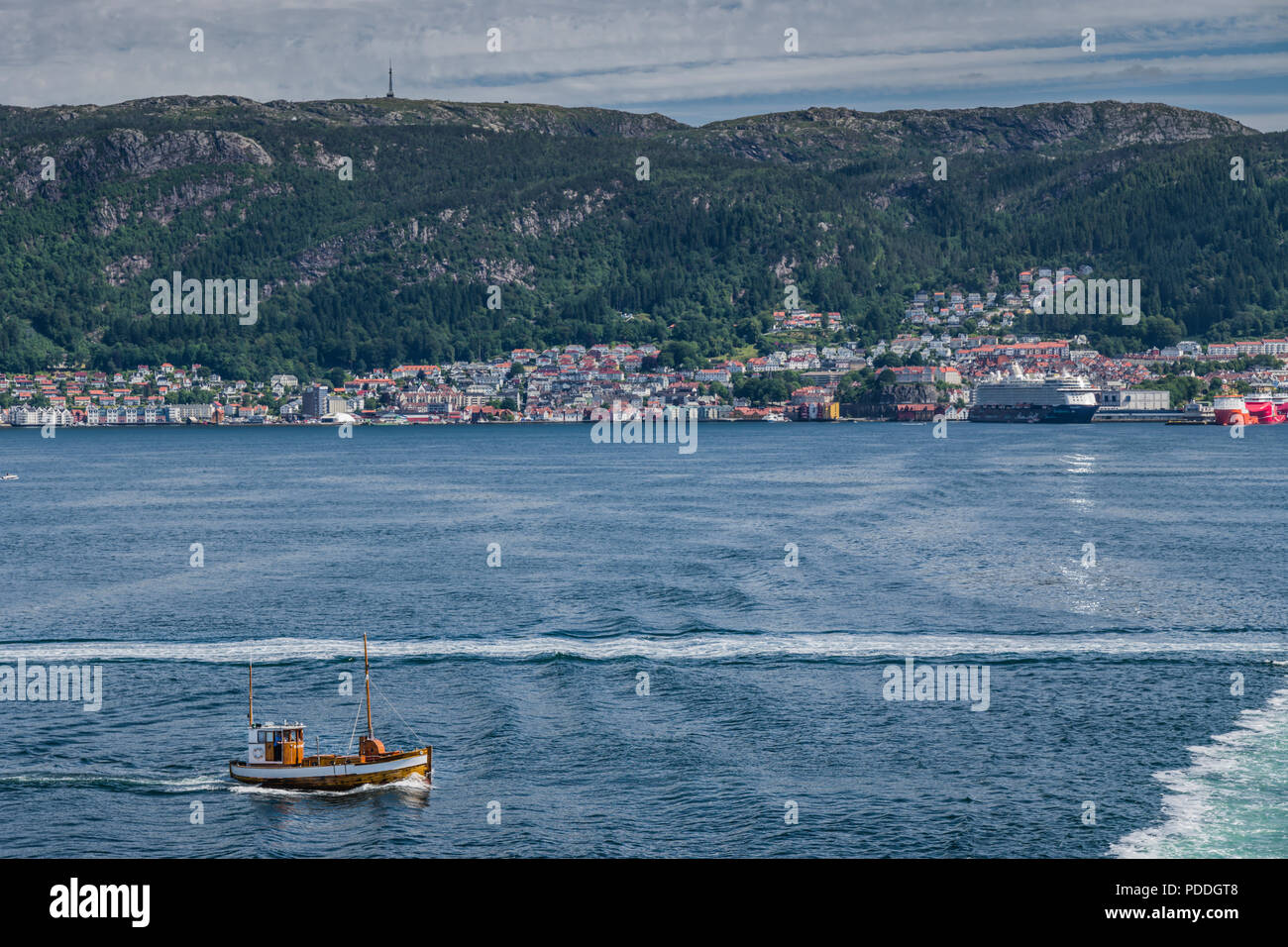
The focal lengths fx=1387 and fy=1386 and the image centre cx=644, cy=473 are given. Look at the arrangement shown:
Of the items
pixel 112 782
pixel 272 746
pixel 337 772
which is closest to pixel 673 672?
pixel 337 772

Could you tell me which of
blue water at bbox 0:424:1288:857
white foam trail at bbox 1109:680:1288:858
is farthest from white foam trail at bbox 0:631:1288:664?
white foam trail at bbox 1109:680:1288:858

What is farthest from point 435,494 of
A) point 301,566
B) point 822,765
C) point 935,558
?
point 822,765

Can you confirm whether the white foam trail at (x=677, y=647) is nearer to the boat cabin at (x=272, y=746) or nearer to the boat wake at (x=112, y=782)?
the boat wake at (x=112, y=782)

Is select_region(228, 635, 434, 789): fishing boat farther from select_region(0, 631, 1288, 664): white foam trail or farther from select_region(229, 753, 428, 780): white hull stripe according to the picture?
select_region(0, 631, 1288, 664): white foam trail

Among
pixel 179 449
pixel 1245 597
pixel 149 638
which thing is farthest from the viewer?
pixel 179 449

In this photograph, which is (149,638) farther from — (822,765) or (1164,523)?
(1164,523)

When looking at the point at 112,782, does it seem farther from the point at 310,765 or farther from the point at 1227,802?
the point at 1227,802

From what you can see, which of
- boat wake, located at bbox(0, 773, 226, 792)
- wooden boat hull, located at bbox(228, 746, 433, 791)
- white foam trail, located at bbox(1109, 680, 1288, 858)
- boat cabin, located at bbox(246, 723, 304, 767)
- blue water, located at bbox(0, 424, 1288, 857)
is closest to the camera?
white foam trail, located at bbox(1109, 680, 1288, 858)
